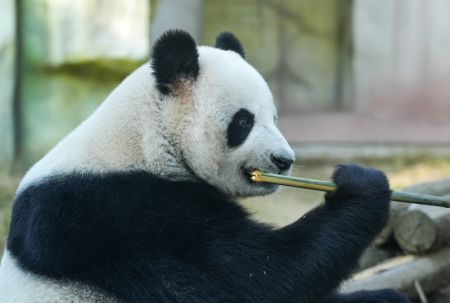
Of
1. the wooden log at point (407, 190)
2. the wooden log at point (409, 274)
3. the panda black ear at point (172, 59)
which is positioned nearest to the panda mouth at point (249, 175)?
the panda black ear at point (172, 59)

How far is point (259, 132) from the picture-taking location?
3518mm

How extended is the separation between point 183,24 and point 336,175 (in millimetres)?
6815

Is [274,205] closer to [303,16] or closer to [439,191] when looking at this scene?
[439,191]

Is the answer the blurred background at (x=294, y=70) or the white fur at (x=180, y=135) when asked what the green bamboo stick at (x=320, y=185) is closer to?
the white fur at (x=180, y=135)

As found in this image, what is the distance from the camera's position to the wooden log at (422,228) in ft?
15.5

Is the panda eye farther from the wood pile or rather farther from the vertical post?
the vertical post

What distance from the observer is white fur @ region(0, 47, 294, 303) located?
3314 millimetres

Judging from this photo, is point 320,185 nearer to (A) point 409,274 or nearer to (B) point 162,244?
(B) point 162,244

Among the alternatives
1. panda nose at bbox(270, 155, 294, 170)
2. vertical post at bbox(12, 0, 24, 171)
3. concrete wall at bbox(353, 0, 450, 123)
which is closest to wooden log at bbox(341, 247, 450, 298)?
panda nose at bbox(270, 155, 294, 170)

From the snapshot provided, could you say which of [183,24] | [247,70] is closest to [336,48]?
[183,24]

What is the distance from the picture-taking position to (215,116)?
3508mm

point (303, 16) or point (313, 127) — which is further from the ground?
point (303, 16)

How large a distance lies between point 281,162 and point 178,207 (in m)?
0.54

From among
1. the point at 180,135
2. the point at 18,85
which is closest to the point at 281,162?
the point at 180,135
